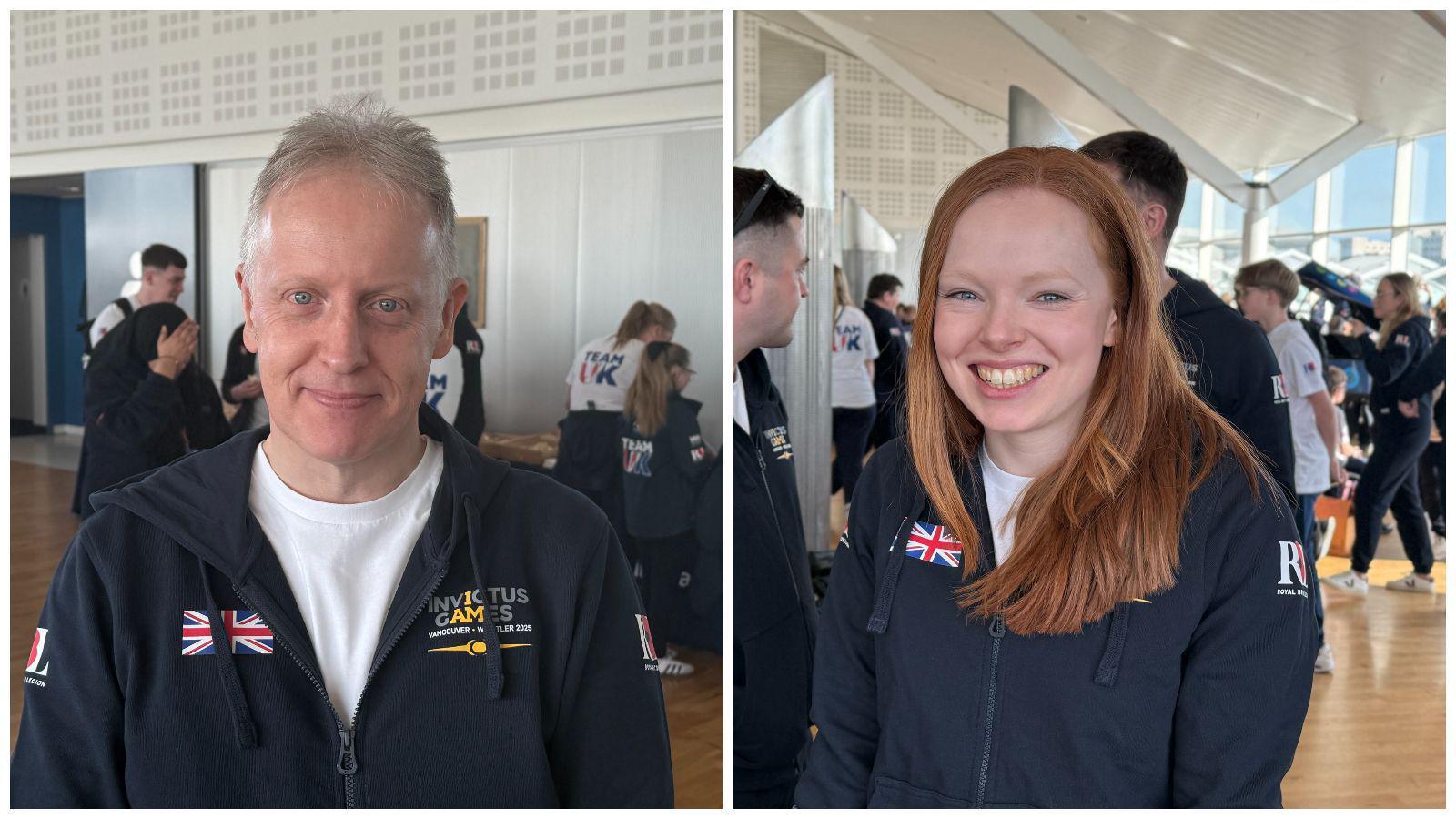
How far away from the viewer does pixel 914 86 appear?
16016mm

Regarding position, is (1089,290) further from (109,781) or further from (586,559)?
(109,781)

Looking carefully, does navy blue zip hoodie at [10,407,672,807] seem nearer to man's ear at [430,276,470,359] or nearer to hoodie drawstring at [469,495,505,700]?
hoodie drawstring at [469,495,505,700]

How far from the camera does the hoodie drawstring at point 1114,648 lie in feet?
4.23

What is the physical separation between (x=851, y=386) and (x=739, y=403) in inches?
180

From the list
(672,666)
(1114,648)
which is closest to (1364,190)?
(672,666)

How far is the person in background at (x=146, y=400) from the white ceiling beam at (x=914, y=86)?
507 inches

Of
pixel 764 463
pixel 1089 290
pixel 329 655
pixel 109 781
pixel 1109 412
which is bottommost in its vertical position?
pixel 109 781

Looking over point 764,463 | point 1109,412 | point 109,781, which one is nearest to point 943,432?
point 1109,412

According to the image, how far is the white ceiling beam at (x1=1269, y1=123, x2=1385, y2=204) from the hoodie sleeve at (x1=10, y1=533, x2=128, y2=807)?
7.36 meters

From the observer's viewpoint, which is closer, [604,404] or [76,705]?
[76,705]

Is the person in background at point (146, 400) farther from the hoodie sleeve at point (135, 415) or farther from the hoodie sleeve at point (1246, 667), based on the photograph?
the hoodie sleeve at point (1246, 667)

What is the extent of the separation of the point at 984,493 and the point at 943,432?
10cm

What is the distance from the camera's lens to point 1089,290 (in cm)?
136

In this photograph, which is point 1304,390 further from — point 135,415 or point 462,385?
point 135,415
